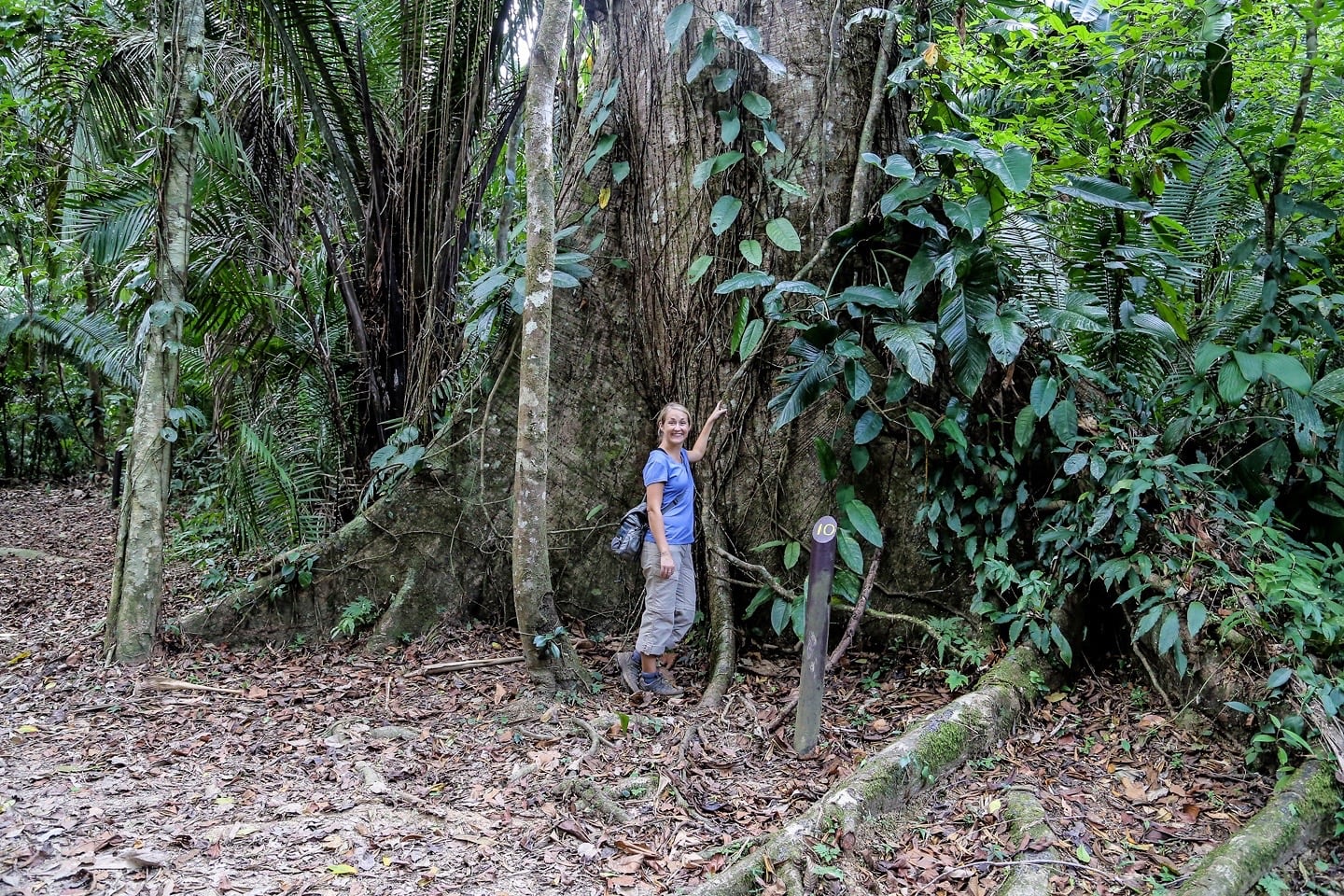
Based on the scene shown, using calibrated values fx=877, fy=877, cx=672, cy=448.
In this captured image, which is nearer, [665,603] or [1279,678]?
[1279,678]

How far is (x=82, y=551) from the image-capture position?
7793 mm

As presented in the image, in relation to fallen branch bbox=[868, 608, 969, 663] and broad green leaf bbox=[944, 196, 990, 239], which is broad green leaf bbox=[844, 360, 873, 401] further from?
fallen branch bbox=[868, 608, 969, 663]

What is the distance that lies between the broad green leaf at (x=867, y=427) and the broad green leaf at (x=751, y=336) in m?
0.66

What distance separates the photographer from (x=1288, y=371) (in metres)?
3.72

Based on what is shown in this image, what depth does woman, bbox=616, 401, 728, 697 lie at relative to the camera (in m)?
4.43

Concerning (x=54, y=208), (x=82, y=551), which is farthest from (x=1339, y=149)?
(x=54, y=208)

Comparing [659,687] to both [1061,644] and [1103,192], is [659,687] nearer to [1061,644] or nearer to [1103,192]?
[1061,644]

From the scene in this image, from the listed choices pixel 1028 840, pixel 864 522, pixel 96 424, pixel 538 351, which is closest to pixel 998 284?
pixel 864 522

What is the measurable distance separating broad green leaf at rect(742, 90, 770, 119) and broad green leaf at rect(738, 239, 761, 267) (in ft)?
2.24

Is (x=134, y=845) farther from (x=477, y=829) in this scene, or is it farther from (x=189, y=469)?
(x=189, y=469)

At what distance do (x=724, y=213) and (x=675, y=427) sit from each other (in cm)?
116

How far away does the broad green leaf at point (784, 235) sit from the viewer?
14.6 ft

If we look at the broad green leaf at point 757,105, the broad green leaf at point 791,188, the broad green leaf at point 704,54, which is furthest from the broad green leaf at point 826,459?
the broad green leaf at point 704,54

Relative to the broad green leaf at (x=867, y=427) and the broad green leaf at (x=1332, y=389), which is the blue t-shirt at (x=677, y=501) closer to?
the broad green leaf at (x=867, y=427)
